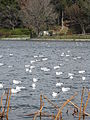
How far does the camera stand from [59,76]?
27000 mm

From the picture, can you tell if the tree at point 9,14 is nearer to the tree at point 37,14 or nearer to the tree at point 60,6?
the tree at point 37,14

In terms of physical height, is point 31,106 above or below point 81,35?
above

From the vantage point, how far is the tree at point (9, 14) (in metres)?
96.6

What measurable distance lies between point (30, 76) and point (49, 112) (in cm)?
1037

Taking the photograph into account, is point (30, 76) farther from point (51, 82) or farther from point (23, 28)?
point (23, 28)

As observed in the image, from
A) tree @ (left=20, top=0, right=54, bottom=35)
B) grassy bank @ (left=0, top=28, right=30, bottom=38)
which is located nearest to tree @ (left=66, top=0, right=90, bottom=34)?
tree @ (left=20, top=0, right=54, bottom=35)

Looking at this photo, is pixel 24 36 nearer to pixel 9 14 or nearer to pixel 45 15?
pixel 9 14

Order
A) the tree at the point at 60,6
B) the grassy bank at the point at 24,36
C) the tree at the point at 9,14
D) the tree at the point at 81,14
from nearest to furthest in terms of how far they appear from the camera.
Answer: the grassy bank at the point at 24,36 < the tree at the point at 81,14 < the tree at the point at 9,14 < the tree at the point at 60,6

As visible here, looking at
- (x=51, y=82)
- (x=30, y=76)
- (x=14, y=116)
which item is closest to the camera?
(x=14, y=116)

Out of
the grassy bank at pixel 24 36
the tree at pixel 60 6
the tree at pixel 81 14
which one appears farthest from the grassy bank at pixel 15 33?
the tree at pixel 81 14

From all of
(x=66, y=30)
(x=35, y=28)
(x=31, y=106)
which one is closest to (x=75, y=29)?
(x=66, y=30)

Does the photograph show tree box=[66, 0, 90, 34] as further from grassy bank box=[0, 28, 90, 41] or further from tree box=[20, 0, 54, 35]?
tree box=[20, 0, 54, 35]

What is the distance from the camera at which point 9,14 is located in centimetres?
9700

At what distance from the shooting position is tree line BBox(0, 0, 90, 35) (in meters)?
95.0
